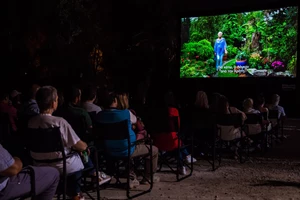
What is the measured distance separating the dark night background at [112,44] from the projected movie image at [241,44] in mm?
435

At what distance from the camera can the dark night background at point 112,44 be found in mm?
16594

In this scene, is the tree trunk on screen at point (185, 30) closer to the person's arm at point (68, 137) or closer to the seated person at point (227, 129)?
the seated person at point (227, 129)

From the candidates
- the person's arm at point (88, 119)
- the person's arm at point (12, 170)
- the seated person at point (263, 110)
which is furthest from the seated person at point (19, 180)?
the seated person at point (263, 110)

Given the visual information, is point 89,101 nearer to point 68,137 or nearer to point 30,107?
point 30,107

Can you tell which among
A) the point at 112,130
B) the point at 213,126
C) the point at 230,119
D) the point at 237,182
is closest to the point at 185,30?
the point at 230,119

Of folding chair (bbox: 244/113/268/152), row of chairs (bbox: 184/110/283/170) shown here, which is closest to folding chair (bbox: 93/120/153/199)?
row of chairs (bbox: 184/110/283/170)

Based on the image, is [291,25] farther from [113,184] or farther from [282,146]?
[113,184]

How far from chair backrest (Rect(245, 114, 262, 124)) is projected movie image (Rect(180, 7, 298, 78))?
280 inches

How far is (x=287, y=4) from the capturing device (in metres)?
14.7

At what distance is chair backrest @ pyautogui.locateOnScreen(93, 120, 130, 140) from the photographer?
498 cm

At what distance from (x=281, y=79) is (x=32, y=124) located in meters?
12.8

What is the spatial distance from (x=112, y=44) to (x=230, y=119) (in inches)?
487

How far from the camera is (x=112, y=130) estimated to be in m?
5.03

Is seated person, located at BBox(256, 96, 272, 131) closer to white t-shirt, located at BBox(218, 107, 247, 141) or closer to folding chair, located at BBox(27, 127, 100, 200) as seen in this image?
white t-shirt, located at BBox(218, 107, 247, 141)
